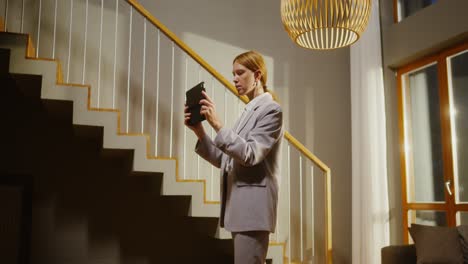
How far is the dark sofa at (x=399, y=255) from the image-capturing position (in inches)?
131

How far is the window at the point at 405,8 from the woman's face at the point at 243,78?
3505 millimetres

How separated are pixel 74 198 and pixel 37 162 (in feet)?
1.41

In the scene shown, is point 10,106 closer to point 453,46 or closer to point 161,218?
point 161,218

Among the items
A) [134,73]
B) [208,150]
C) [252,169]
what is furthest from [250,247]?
[134,73]

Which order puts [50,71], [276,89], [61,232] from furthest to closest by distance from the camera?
[276,89], [61,232], [50,71]

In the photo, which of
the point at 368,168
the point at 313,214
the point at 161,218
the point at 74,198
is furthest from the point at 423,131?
the point at 74,198

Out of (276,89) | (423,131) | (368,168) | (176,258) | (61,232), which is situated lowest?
(176,258)

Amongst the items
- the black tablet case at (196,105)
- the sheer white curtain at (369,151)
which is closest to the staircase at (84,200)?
the sheer white curtain at (369,151)

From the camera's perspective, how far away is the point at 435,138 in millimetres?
4316

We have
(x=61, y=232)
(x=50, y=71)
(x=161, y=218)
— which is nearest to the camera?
(x=50, y=71)

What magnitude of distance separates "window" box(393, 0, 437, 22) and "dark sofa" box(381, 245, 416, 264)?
249 centimetres

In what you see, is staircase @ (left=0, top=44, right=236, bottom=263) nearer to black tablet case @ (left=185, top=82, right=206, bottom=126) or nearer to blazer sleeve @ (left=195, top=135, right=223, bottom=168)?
blazer sleeve @ (left=195, top=135, right=223, bottom=168)

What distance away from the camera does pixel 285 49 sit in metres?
4.97

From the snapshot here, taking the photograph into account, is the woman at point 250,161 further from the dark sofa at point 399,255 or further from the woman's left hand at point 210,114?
the dark sofa at point 399,255
